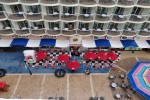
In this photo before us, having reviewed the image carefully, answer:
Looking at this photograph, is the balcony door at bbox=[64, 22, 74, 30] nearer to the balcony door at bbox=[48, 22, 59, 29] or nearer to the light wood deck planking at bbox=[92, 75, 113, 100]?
the balcony door at bbox=[48, 22, 59, 29]

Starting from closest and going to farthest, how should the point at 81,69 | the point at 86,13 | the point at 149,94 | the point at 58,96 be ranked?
the point at 149,94, the point at 58,96, the point at 86,13, the point at 81,69

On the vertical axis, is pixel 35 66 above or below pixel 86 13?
below

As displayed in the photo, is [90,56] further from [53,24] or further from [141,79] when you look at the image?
[141,79]

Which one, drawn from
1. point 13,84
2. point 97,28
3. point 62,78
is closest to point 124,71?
point 97,28

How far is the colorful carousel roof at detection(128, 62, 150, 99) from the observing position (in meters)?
28.7

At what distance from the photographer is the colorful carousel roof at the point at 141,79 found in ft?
94.1

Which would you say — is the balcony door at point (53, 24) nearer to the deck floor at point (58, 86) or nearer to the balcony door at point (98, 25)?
the balcony door at point (98, 25)

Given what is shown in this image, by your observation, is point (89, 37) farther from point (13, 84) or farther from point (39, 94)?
point (13, 84)

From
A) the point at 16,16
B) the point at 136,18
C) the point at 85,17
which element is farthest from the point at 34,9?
the point at 136,18

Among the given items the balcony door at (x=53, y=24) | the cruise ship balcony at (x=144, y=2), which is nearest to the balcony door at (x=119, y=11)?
the cruise ship balcony at (x=144, y=2)

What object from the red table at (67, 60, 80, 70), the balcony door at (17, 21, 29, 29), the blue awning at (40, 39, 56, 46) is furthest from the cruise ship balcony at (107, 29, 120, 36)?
the balcony door at (17, 21, 29, 29)

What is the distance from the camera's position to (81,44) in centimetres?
3725

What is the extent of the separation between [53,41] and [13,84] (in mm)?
11443

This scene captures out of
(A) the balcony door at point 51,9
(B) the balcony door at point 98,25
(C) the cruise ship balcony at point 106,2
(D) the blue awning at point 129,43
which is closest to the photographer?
(C) the cruise ship balcony at point 106,2
